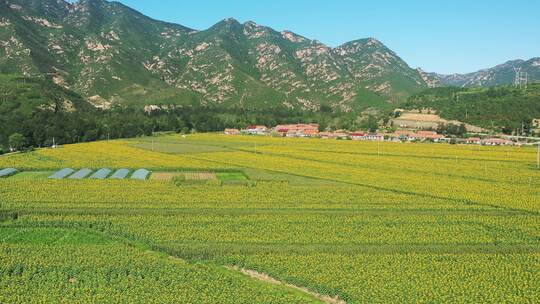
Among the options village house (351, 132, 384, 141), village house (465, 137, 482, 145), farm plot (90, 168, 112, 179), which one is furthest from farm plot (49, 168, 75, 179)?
village house (465, 137, 482, 145)

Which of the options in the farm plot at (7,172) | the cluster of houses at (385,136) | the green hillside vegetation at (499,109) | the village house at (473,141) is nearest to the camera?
the farm plot at (7,172)

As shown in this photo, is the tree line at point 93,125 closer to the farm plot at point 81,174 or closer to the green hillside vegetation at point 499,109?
the green hillside vegetation at point 499,109

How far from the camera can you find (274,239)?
35375mm

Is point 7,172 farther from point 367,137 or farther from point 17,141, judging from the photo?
point 367,137

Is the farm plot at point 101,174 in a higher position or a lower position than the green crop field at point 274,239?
higher

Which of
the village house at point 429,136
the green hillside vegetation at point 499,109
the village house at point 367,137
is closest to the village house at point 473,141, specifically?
the village house at point 429,136

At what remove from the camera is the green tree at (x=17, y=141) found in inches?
4185

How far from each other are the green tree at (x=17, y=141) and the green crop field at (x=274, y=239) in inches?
1623

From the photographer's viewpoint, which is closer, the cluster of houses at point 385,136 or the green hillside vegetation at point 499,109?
the cluster of houses at point 385,136

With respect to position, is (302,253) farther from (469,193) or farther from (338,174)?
(338,174)

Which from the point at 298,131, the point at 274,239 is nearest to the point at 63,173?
the point at 274,239

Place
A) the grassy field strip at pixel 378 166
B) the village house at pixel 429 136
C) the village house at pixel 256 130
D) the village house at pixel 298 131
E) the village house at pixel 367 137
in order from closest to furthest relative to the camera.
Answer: the grassy field strip at pixel 378 166, the village house at pixel 429 136, the village house at pixel 367 137, the village house at pixel 298 131, the village house at pixel 256 130

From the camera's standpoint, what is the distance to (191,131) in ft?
591

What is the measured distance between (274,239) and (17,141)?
290ft
